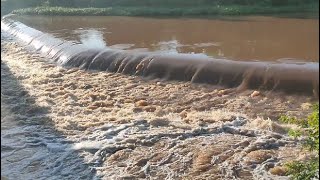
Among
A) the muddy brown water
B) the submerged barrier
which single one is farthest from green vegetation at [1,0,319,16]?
the submerged barrier

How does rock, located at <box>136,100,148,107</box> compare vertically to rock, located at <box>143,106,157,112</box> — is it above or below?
above

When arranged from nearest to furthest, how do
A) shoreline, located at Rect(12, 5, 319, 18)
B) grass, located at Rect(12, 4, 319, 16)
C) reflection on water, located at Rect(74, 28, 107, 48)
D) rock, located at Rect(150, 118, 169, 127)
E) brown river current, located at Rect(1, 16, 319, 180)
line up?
brown river current, located at Rect(1, 16, 319, 180) → rock, located at Rect(150, 118, 169, 127) → reflection on water, located at Rect(74, 28, 107, 48) → shoreline, located at Rect(12, 5, 319, 18) → grass, located at Rect(12, 4, 319, 16)

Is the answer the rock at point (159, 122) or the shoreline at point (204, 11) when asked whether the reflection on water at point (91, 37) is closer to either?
the shoreline at point (204, 11)

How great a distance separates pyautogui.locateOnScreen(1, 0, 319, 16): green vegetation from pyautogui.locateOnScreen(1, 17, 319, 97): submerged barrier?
6718 mm

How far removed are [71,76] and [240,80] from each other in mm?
3179

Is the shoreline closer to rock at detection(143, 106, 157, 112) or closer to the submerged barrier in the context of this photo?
the submerged barrier

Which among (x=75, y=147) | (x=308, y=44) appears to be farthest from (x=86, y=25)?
(x=75, y=147)

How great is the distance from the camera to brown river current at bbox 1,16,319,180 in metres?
4.36

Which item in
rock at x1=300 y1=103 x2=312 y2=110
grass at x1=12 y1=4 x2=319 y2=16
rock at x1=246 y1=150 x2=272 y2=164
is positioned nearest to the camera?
rock at x1=246 y1=150 x2=272 y2=164

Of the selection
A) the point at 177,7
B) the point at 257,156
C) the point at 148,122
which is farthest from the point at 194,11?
the point at 257,156

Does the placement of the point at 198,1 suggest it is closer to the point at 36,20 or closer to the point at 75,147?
the point at 36,20

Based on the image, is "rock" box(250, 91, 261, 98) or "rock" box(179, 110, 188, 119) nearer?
"rock" box(179, 110, 188, 119)

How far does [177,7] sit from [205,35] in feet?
22.0

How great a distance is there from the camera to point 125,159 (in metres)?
4.61
